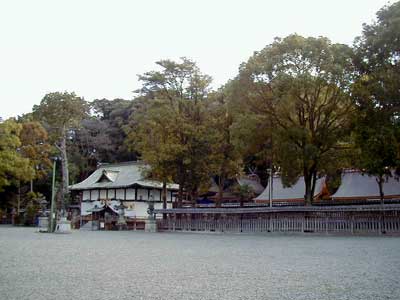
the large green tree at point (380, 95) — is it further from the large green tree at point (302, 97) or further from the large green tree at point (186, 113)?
the large green tree at point (186, 113)

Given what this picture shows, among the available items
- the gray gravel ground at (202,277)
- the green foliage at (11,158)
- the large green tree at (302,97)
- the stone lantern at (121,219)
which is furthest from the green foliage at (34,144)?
the gray gravel ground at (202,277)

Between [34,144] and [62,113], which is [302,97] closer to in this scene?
[62,113]

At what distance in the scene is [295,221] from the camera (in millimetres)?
23406

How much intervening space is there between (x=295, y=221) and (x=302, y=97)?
630cm

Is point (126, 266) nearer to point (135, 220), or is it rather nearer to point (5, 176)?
point (135, 220)

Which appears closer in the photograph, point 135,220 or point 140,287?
point 140,287

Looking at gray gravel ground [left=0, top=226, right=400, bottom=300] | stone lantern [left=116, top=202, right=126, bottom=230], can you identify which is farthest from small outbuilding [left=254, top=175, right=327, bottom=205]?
gray gravel ground [left=0, top=226, right=400, bottom=300]

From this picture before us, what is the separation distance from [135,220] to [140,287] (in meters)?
29.2

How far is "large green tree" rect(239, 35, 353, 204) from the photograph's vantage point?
2178 cm

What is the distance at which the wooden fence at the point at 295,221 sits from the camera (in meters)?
20.4

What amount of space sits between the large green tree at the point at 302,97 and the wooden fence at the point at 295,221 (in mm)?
1694

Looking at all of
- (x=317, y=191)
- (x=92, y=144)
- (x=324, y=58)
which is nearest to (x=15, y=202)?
(x=92, y=144)

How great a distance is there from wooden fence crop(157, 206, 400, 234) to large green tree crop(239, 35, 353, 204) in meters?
1.69

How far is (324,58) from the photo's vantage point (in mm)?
22172
